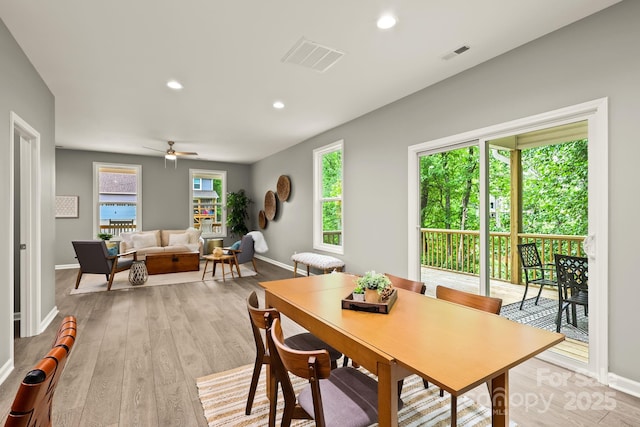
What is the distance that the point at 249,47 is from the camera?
276cm

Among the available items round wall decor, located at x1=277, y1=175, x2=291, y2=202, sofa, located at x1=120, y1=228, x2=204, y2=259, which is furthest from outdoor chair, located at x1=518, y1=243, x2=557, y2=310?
sofa, located at x1=120, y1=228, x2=204, y2=259

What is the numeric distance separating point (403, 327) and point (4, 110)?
10.6ft

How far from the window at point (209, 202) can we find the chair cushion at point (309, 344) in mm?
7240

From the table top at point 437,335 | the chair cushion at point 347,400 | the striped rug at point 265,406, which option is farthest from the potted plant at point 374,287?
the striped rug at point 265,406

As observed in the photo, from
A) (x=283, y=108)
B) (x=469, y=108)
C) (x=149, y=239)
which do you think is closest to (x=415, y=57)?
(x=469, y=108)

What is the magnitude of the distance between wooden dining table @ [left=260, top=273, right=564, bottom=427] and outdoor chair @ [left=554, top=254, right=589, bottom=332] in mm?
1568

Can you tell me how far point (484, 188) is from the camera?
124 inches

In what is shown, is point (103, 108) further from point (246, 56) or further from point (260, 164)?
point (260, 164)

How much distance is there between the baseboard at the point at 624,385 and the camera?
2104mm

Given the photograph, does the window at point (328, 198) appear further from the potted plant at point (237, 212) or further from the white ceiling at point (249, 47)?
the potted plant at point (237, 212)

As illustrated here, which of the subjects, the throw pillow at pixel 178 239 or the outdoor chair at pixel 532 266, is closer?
the outdoor chair at pixel 532 266

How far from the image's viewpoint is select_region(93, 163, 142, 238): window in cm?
740

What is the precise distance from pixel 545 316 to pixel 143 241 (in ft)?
23.8

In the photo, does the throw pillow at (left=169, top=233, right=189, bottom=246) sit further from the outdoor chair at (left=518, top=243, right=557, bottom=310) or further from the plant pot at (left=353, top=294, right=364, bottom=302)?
the outdoor chair at (left=518, top=243, right=557, bottom=310)
